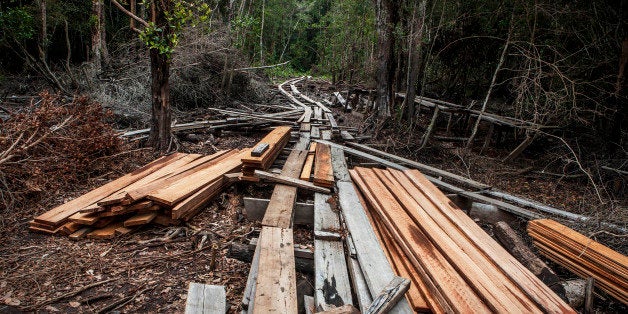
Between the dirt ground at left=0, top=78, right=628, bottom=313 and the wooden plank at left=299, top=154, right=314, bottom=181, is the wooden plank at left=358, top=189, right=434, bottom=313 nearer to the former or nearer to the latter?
the dirt ground at left=0, top=78, right=628, bottom=313

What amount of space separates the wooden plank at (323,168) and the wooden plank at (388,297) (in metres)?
2.33

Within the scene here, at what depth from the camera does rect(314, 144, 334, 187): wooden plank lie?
4.21 m

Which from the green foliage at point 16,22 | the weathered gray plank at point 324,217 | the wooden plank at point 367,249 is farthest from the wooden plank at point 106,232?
the green foliage at point 16,22

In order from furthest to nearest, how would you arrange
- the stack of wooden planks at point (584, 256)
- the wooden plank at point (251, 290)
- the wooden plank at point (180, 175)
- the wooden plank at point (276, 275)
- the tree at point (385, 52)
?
the tree at point (385, 52) < the wooden plank at point (180, 175) < the stack of wooden planks at point (584, 256) < the wooden plank at point (251, 290) < the wooden plank at point (276, 275)

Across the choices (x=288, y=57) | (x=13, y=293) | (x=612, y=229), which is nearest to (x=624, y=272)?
(x=612, y=229)

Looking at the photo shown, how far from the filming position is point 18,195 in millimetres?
3959

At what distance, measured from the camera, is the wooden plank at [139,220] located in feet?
11.6

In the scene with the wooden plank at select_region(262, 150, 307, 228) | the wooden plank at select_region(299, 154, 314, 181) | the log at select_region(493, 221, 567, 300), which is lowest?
the log at select_region(493, 221, 567, 300)

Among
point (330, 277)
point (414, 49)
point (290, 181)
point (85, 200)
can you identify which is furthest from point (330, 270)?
point (414, 49)

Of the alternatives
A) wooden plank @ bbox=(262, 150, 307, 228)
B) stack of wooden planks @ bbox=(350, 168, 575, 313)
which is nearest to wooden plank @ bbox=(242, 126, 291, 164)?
wooden plank @ bbox=(262, 150, 307, 228)

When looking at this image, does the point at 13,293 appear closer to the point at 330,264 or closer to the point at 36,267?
the point at 36,267

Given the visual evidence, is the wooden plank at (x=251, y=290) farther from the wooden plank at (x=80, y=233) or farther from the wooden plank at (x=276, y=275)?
the wooden plank at (x=80, y=233)

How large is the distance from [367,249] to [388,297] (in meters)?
0.87

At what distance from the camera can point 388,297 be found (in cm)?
183
